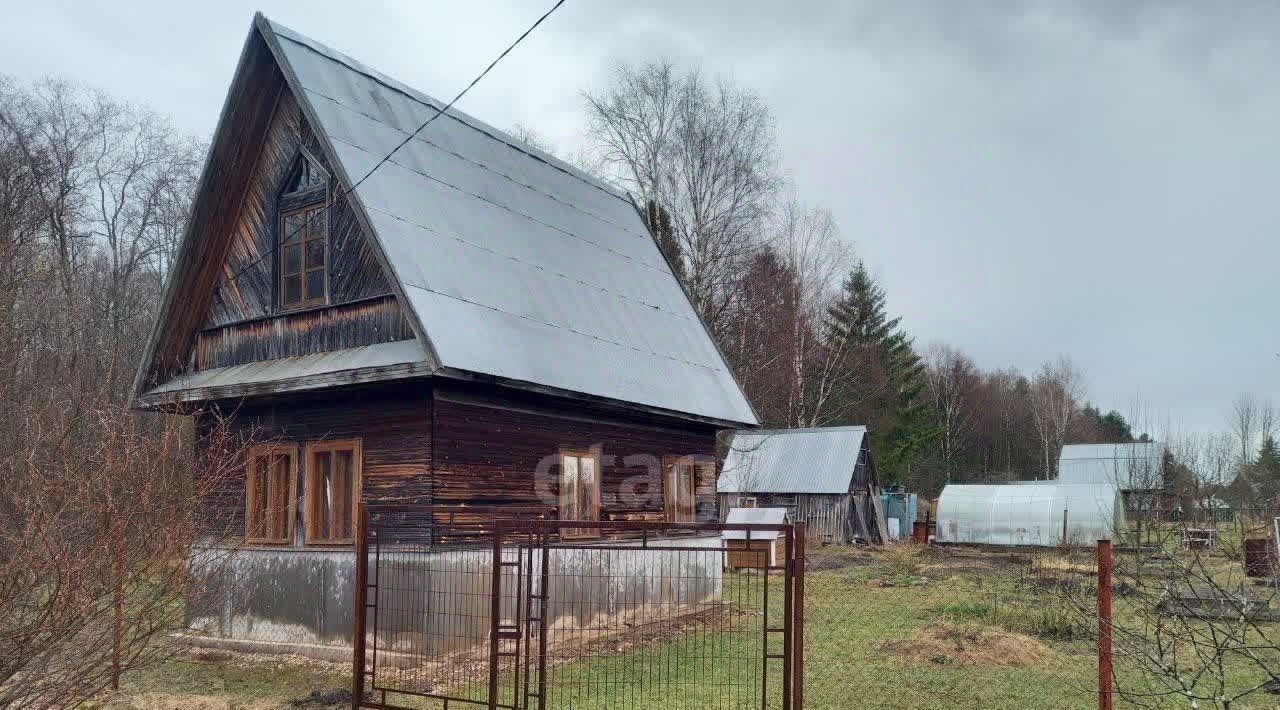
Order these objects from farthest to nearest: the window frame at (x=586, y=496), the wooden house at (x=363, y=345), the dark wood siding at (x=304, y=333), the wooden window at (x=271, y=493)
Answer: the window frame at (x=586, y=496) → the wooden window at (x=271, y=493) → the dark wood siding at (x=304, y=333) → the wooden house at (x=363, y=345)

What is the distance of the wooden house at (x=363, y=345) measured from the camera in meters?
11.9

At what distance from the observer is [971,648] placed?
38.2 ft

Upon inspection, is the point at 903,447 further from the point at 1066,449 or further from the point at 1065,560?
the point at 1065,560

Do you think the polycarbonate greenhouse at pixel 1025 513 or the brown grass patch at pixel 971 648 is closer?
the brown grass patch at pixel 971 648

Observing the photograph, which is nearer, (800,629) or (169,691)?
(800,629)

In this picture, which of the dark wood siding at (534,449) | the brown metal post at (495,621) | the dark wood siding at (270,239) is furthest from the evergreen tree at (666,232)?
the brown metal post at (495,621)

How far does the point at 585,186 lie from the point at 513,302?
6.41 m

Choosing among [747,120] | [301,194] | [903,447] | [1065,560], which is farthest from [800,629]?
[903,447]

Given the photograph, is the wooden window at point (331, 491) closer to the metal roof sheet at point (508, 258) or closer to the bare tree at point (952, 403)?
the metal roof sheet at point (508, 258)

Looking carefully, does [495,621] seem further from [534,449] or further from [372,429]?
[534,449]

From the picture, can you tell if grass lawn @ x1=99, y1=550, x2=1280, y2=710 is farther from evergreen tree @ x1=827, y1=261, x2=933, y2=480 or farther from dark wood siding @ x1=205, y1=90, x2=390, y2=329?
evergreen tree @ x1=827, y1=261, x2=933, y2=480

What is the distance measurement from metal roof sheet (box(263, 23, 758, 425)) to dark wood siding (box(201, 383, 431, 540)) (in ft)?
3.95

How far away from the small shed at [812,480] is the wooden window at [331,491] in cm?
2194

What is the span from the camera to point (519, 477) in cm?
1297
